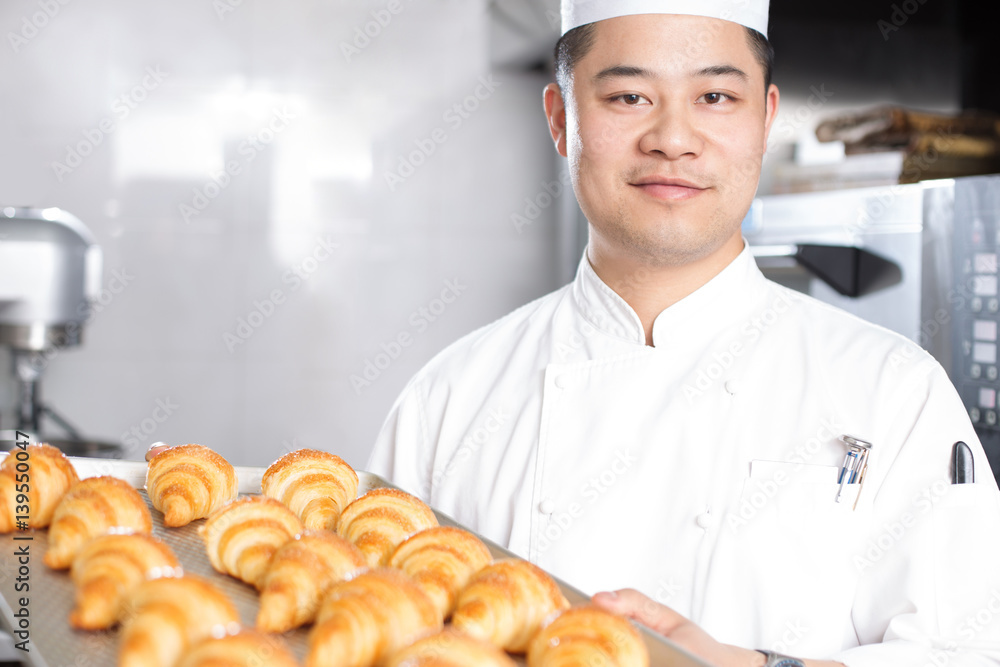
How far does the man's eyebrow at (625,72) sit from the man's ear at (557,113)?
0.16 m

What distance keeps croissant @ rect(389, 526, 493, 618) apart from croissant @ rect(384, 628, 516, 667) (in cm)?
11

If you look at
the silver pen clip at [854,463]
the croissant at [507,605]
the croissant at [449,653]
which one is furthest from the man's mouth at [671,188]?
the croissant at [449,653]

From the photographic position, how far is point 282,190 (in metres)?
2.81

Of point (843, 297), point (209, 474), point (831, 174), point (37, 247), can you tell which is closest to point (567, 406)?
point (209, 474)

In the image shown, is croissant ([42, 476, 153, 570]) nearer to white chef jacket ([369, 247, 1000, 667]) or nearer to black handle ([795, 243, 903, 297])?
white chef jacket ([369, 247, 1000, 667])

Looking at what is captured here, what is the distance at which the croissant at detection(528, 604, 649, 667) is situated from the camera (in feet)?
1.81

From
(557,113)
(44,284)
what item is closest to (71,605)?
(557,113)

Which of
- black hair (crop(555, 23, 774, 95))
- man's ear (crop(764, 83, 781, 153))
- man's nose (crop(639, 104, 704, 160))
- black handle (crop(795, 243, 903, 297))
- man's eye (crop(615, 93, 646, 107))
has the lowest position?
black handle (crop(795, 243, 903, 297))

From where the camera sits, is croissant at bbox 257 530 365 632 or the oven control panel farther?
the oven control panel

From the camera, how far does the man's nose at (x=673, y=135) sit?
41.6 inches

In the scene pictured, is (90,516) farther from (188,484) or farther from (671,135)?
(671,135)

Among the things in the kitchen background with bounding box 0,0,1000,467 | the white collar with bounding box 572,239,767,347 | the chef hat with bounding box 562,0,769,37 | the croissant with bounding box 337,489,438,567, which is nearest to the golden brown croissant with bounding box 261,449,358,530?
the croissant with bounding box 337,489,438,567

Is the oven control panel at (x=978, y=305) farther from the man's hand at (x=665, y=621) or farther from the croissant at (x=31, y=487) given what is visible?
the croissant at (x=31, y=487)

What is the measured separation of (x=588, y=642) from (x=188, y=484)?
1.59ft
